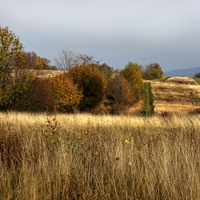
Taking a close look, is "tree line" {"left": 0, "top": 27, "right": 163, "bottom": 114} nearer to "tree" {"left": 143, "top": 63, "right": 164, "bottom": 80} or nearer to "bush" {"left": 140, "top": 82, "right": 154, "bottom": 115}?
"bush" {"left": 140, "top": 82, "right": 154, "bottom": 115}

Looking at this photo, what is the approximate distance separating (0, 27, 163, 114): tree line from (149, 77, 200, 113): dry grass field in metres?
5.14

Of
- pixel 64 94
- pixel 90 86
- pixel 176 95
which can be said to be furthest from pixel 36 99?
pixel 176 95

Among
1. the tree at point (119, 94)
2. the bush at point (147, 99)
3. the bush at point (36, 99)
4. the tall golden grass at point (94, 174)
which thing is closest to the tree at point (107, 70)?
the tree at point (119, 94)

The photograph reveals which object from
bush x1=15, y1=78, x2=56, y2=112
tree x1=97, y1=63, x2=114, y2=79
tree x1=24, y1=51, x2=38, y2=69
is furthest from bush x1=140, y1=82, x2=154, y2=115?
bush x1=15, y1=78, x2=56, y2=112

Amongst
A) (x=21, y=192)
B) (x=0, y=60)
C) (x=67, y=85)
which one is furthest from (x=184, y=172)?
(x=67, y=85)

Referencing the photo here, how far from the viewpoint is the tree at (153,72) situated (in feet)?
320

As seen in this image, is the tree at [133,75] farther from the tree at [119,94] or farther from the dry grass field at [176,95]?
the tree at [119,94]

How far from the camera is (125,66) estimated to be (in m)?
64.2

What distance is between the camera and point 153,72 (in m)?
98.3

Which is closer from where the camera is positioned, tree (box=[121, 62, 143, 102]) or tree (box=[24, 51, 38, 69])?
tree (box=[24, 51, 38, 69])

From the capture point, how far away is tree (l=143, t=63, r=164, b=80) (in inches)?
3841

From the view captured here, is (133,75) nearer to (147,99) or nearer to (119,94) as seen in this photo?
(147,99)

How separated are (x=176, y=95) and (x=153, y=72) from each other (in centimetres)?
3554

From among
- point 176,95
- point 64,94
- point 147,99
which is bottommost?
point 147,99
